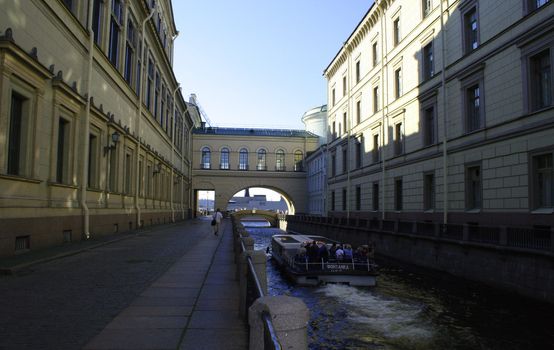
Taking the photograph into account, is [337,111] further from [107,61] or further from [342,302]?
[342,302]

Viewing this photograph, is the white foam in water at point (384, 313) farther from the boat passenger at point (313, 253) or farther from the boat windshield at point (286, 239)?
the boat windshield at point (286, 239)

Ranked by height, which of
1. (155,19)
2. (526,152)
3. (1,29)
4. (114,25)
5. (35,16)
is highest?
(155,19)

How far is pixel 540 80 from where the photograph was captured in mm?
20500

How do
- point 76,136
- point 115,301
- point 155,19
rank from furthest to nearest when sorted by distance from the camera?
point 155,19 < point 76,136 < point 115,301

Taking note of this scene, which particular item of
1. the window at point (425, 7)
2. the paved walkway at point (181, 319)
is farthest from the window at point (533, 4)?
the paved walkway at point (181, 319)

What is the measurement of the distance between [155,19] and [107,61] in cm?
1782

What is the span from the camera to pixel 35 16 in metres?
14.7

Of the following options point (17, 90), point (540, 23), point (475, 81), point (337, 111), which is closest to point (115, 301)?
point (17, 90)

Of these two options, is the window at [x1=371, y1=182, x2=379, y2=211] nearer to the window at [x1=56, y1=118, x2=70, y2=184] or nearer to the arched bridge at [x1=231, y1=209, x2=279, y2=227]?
the window at [x1=56, y1=118, x2=70, y2=184]

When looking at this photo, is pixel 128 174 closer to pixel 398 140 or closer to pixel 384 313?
pixel 398 140

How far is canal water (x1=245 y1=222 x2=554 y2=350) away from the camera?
1162 centimetres

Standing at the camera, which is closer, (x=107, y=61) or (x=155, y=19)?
(x=107, y=61)

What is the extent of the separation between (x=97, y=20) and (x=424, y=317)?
62.7 feet

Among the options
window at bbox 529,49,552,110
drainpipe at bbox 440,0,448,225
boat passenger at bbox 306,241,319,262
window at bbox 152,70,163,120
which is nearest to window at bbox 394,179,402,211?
drainpipe at bbox 440,0,448,225
